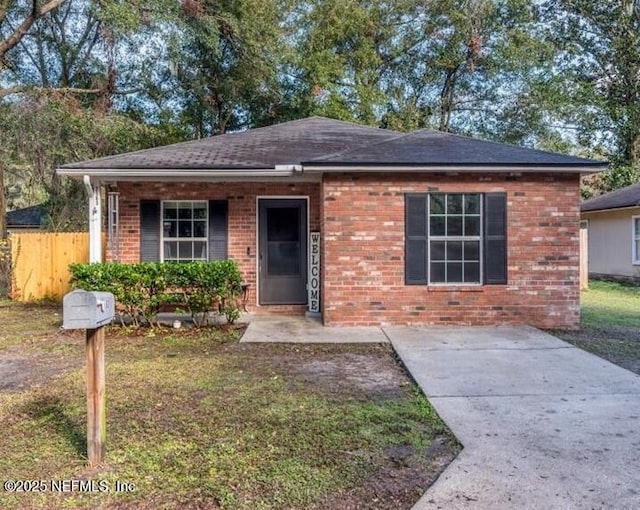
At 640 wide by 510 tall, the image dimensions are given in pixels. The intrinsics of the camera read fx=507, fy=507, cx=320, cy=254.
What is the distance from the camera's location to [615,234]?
56.2ft

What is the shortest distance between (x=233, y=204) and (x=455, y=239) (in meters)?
4.07

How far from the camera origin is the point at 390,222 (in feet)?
26.1

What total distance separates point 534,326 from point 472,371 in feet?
10.3

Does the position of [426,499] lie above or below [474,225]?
below

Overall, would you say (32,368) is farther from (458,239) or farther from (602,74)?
(602,74)

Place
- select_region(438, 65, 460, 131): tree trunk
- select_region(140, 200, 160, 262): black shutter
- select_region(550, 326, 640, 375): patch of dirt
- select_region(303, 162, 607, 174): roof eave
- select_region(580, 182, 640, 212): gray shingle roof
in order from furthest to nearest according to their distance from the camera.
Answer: select_region(438, 65, 460, 131): tree trunk
select_region(580, 182, 640, 212): gray shingle roof
select_region(140, 200, 160, 262): black shutter
select_region(303, 162, 607, 174): roof eave
select_region(550, 326, 640, 375): patch of dirt

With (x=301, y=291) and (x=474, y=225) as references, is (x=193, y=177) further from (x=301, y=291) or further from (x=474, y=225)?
(x=474, y=225)

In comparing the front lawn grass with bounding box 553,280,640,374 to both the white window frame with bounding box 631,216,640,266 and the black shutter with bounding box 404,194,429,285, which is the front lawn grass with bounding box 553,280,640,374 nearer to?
the black shutter with bounding box 404,194,429,285

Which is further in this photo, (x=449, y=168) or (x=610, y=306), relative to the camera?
(x=610, y=306)

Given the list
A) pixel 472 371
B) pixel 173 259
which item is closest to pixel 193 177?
pixel 173 259

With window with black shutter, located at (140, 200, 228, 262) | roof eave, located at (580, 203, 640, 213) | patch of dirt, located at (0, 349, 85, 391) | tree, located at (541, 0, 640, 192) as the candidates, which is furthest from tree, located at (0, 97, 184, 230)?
tree, located at (541, 0, 640, 192)

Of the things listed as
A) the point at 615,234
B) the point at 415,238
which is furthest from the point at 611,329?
the point at 615,234

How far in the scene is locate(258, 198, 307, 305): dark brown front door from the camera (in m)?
9.51

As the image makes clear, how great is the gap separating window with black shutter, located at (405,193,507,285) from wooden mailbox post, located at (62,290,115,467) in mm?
5546
